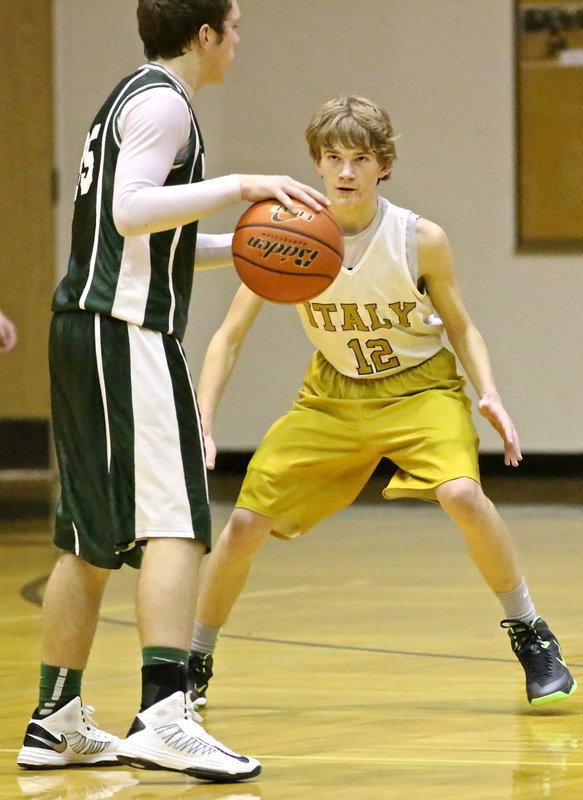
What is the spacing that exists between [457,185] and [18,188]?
2.69 m

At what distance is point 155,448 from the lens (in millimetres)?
2812

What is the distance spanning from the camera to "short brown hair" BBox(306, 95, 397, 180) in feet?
12.0

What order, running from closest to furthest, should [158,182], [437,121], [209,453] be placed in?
[158,182]
[209,453]
[437,121]

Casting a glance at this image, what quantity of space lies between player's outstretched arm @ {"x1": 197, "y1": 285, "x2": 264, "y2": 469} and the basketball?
724 millimetres

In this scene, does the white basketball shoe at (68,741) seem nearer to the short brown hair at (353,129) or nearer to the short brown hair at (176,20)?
the short brown hair at (176,20)

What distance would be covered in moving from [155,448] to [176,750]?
555 mm

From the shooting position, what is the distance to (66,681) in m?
3.02

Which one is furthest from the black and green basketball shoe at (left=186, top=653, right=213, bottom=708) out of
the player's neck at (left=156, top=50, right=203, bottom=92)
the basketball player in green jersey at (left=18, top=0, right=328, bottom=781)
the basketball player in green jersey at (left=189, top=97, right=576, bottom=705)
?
the player's neck at (left=156, top=50, right=203, bottom=92)

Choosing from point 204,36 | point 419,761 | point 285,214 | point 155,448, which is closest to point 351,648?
point 419,761

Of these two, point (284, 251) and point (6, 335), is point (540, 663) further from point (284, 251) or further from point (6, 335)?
point (6, 335)

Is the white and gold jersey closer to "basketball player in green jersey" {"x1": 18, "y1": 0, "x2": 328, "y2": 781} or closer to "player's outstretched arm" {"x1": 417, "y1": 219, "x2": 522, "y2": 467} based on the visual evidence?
"player's outstretched arm" {"x1": 417, "y1": 219, "x2": 522, "y2": 467}

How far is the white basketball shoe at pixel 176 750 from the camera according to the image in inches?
109

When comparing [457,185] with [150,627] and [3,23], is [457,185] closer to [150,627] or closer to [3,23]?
[3,23]

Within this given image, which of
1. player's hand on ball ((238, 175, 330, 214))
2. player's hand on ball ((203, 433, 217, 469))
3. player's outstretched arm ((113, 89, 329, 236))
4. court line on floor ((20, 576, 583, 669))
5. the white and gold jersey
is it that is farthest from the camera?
court line on floor ((20, 576, 583, 669))
